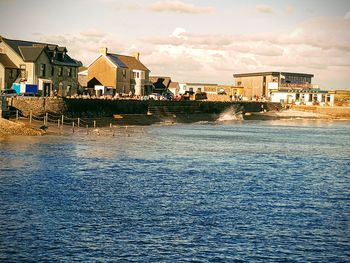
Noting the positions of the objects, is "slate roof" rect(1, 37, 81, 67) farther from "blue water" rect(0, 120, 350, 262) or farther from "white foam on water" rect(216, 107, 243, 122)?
"blue water" rect(0, 120, 350, 262)

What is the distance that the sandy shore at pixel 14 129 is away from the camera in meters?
58.7

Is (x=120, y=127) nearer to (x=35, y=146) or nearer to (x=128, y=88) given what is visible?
(x=35, y=146)

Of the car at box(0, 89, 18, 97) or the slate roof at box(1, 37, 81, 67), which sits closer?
the car at box(0, 89, 18, 97)

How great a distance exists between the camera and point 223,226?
82.3ft

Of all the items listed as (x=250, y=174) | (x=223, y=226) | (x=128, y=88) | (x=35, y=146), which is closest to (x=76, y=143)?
(x=35, y=146)

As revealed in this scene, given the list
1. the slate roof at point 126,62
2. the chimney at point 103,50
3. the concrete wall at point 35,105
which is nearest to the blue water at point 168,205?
the concrete wall at point 35,105

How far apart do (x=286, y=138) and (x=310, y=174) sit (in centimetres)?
3426

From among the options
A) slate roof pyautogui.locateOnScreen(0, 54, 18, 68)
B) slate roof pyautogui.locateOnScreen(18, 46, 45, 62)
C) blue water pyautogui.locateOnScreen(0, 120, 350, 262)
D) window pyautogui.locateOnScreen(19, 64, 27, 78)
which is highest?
slate roof pyautogui.locateOnScreen(18, 46, 45, 62)

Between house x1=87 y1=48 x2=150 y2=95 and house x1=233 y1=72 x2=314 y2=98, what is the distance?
2490 inches

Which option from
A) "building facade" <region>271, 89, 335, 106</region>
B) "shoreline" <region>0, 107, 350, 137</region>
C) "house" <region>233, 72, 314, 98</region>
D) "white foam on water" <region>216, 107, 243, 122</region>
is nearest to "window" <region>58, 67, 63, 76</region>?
"shoreline" <region>0, 107, 350, 137</region>

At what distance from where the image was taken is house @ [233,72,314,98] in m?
176

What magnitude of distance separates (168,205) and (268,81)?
509 ft

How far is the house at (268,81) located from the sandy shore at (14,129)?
12260 cm

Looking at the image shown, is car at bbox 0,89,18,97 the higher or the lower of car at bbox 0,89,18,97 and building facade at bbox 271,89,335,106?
the lower
